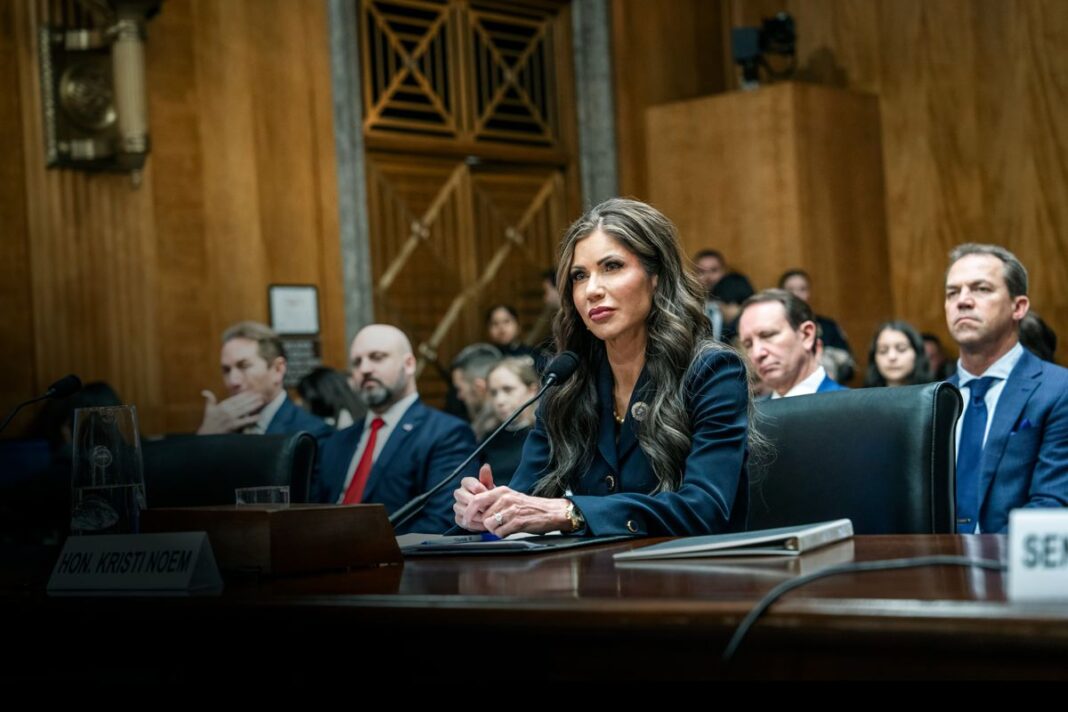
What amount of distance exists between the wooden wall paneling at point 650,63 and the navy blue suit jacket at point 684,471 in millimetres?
6394

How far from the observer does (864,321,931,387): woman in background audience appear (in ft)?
19.2

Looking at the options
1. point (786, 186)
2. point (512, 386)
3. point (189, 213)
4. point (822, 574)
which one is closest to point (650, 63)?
point (786, 186)

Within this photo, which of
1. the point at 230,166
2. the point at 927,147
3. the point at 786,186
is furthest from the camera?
the point at 927,147

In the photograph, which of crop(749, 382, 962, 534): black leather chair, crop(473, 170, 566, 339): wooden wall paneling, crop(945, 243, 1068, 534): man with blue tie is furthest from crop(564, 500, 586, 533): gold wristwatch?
crop(473, 170, 566, 339): wooden wall paneling

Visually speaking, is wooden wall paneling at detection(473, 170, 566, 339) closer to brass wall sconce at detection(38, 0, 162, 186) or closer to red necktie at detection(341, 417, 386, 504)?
brass wall sconce at detection(38, 0, 162, 186)

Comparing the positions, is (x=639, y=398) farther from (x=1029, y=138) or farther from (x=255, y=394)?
(x=1029, y=138)

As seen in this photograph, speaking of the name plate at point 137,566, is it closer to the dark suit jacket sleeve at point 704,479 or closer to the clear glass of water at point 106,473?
the clear glass of water at point 106,473

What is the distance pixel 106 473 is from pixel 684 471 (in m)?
0.99

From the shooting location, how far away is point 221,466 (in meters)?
3.05

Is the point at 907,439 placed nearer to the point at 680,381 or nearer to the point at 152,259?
the point at 680,381

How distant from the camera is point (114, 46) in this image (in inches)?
261

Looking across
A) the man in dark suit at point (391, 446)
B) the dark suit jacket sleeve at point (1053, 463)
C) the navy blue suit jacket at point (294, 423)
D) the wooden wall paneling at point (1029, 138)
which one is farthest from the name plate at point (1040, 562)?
the wooden wall paneling at point (1029, 138)

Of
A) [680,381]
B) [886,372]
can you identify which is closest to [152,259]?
[886,372]

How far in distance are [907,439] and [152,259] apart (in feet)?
16.8
